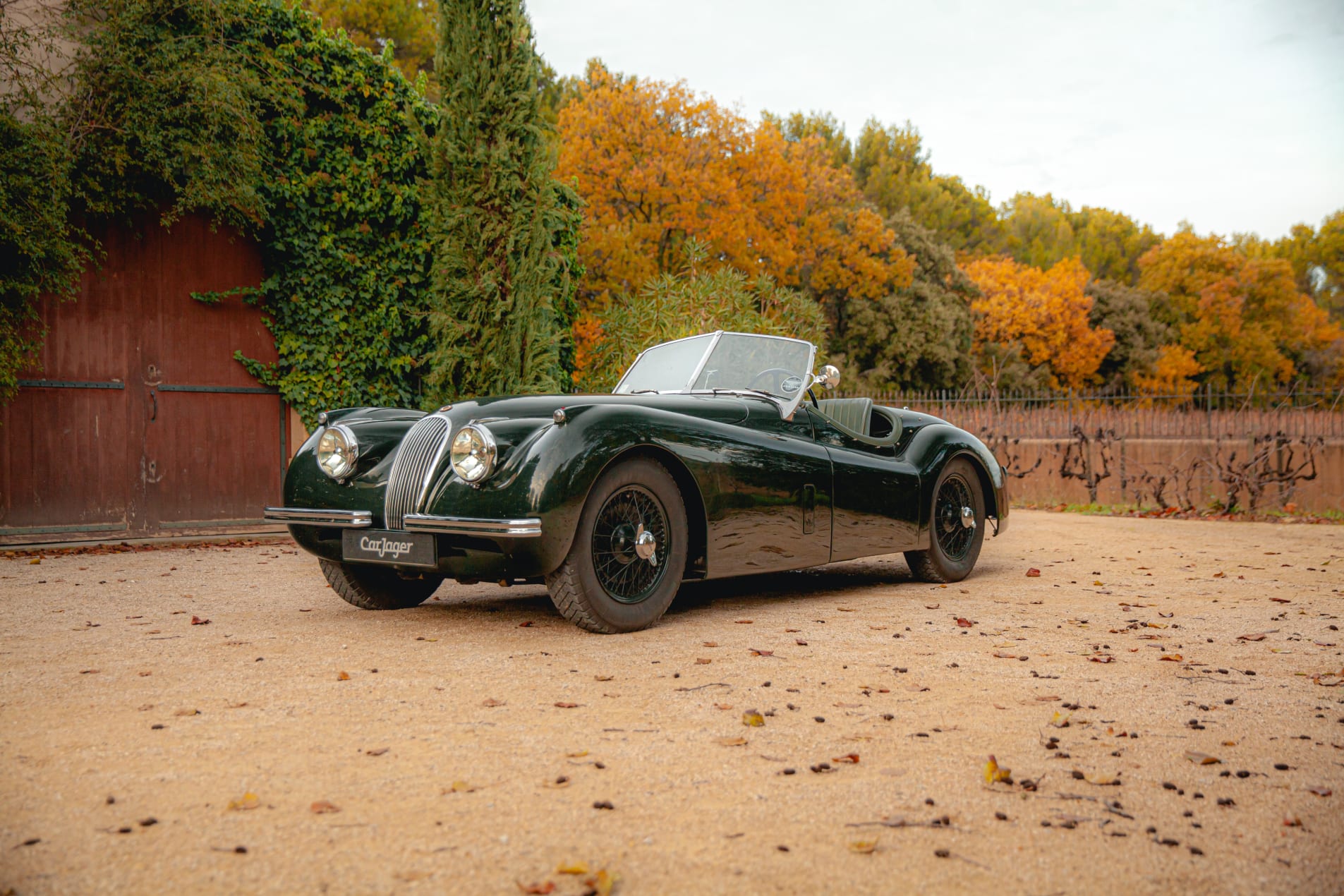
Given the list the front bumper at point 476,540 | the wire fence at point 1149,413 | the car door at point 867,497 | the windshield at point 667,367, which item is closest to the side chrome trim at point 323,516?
the front bumper at point 476,540

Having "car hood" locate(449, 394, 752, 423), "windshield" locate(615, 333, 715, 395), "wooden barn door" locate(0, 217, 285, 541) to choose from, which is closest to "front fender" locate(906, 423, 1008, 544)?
"car hood" locate(449, 394, 752, 423)

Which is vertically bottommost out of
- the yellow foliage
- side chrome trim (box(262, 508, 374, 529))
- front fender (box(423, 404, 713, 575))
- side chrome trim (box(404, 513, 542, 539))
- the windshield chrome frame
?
side chrome trim (box(262, 508, 374, 529))

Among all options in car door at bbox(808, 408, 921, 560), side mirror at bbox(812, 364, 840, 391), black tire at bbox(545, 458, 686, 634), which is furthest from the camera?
side mirror at bbox(812, 364, 840, 391)

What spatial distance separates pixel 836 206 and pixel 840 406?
2751cm

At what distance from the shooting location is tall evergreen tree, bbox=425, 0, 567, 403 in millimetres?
10750

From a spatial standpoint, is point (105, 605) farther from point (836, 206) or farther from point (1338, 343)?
point (1338, 343)

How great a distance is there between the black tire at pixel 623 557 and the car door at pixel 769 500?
0.26 m

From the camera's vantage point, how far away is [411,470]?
4840 millimetres

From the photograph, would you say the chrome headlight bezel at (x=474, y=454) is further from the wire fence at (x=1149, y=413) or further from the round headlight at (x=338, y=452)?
the wire fence at (x=1149, y=413)

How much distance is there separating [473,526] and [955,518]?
381 cm

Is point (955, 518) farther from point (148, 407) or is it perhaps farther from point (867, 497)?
point (148, 407)

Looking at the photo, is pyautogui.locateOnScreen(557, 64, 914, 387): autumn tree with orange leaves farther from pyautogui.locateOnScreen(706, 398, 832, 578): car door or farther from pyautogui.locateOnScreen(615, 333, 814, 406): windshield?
pyautogui.locateOnScreen(706, 398, 832, 578): car door

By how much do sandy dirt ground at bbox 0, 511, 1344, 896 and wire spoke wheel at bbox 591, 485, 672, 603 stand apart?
0.26 meters

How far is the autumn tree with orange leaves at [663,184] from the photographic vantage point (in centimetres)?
2664
